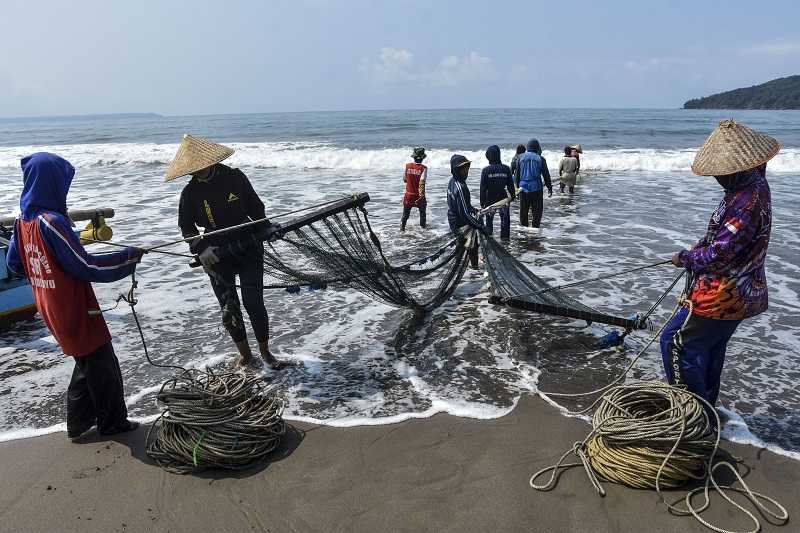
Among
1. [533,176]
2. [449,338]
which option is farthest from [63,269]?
[533,176]

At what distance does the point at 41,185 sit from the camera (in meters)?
2.95

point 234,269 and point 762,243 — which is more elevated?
point 762,243

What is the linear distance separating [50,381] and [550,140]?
2827 cm

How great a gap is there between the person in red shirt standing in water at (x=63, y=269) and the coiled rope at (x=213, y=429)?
1.13 feet

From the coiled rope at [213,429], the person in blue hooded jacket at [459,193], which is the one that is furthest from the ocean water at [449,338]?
the person in blue hooded jacket at [459,193]

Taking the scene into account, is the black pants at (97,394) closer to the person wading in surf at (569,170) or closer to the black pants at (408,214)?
the black pants at (408,214)

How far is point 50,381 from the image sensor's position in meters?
4.39

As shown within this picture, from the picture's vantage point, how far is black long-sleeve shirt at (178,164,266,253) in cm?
Answer: 390

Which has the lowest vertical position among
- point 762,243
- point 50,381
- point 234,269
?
point 50,381

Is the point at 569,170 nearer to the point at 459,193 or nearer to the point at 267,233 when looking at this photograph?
the point at 459,193

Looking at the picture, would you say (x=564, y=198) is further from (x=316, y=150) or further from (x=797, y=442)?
(x=316, y=150)

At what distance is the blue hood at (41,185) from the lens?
9.66 ft

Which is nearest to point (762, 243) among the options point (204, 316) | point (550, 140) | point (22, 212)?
point (22, 212)

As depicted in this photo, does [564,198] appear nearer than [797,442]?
No
